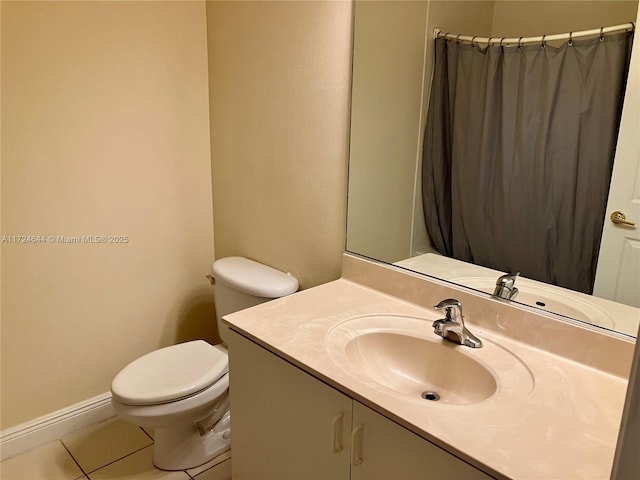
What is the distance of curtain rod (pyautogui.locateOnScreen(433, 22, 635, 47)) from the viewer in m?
1.15

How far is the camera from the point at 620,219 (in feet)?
3.77

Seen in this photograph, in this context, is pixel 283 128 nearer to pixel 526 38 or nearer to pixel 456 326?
pixel 526 38

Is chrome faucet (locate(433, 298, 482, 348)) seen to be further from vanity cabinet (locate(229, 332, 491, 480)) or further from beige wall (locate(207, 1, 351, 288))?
beige wall (locate(207, 1, 351, 288))

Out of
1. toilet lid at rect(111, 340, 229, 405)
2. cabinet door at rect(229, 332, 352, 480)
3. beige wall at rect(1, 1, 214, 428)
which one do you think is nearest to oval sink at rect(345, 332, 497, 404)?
cabinet door at rect(229, 332, 352, 480)

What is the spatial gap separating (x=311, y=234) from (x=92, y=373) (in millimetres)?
1166

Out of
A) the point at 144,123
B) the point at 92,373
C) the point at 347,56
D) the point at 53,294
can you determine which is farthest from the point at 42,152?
the point at 347,56

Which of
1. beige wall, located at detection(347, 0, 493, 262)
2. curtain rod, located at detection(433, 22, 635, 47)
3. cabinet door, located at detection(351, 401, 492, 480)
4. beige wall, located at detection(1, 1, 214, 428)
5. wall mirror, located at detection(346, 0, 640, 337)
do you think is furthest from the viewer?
beige wall, located at detection(1, 1, 214, 428)

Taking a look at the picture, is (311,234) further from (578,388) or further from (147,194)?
(578,388)

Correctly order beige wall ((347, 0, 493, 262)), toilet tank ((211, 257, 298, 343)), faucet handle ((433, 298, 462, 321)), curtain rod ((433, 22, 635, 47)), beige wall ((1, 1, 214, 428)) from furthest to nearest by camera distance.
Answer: toilet tank ((211, 257, 298, 343)) → beige wall ((1, 1, 214, 428)) → beige wall ((347, 0, 493, 262)) → faucet handle ((433, 298, 462, 321)) → curtain rod ((433, 22, 635, 47))

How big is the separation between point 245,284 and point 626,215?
1.28 m

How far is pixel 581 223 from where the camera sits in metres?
1.23

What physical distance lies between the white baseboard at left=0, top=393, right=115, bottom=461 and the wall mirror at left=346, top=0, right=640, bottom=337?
1361mm

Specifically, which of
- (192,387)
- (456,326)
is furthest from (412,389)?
(192,387)

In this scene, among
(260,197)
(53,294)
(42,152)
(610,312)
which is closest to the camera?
(610,312)
